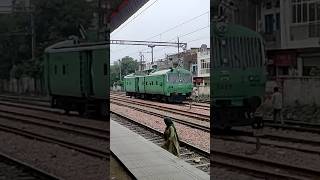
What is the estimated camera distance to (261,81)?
5.57ft

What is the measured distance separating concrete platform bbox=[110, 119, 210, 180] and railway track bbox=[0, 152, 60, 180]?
0.87m

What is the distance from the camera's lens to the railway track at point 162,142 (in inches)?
72.2

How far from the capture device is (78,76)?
7.28 ft

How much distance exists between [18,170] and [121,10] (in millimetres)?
1622

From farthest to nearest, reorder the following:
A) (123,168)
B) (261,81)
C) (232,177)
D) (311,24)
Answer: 1. (123,168)
2. (232,177)
3. (261,81)
4. (311,24)

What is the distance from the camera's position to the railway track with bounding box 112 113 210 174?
72.2 inches

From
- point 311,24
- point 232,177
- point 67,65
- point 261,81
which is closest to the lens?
point 311,24

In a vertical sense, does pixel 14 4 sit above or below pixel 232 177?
above

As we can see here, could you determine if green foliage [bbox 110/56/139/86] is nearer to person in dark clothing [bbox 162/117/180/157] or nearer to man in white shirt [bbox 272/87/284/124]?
person in dark clothing [bbox 162/117/180/157]

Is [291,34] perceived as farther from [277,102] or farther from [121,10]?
[121,10]

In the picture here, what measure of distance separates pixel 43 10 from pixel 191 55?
109 cm

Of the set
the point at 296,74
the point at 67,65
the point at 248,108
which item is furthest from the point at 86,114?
the point at 296,74

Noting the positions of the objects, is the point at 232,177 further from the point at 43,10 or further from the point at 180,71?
the point at 43,10

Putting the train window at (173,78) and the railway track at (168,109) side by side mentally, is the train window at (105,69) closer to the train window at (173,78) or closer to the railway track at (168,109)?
the railway track at (168,109)
